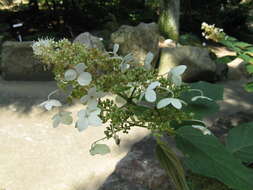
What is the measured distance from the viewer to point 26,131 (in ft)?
11.4

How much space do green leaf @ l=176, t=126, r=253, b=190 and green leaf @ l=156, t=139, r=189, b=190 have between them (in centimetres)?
4

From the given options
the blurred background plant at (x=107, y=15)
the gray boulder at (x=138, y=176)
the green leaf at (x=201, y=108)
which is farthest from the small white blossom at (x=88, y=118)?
the blurred background plant at (x=107, y=15)

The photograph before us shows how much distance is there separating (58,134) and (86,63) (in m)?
2.72

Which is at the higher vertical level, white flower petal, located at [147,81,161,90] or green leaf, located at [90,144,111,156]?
white flower petal, located at [147,81,161,90]

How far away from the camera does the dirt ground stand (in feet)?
8.55

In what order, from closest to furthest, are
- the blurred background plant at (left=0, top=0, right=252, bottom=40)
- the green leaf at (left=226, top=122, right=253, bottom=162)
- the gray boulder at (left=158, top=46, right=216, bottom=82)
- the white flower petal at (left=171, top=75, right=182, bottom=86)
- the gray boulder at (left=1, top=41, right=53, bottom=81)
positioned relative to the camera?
1. the white flower petal at (left=171, top=75, right=182, bottom=86)
2. the green leaf at (left=226, top=122, right=253, bottom=162)
3. the gray boulder at (left=158, top=46, right=216, bottom=82)
4. the gray boulder at (left=1, top=41, right=53, bottom=81)
5. the blurred background plant at (left=0, top=0, right=252, bottom=40)

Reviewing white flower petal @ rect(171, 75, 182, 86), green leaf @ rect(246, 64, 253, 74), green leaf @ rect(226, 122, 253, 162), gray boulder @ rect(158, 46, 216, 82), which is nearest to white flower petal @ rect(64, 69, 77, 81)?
white flower petal @ rect(171, 75, 182, 86)

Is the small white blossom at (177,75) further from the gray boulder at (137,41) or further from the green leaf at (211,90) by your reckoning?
the gray boulder at (137,41)

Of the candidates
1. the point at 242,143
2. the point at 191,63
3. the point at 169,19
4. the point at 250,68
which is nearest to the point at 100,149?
the point at 242,143

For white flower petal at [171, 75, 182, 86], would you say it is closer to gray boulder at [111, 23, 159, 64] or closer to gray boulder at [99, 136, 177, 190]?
gray boulder at [99, 136, 177, 190]

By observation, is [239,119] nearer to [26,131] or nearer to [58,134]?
[58,134]

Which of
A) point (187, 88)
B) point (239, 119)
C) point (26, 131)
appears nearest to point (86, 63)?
point (187, 88)

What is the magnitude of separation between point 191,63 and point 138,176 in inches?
121

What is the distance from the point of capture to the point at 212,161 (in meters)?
0.80
